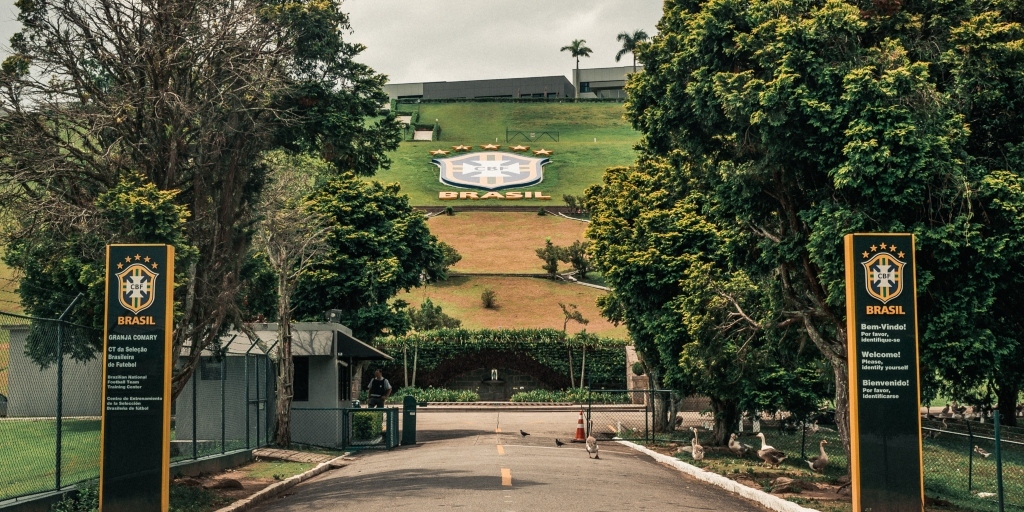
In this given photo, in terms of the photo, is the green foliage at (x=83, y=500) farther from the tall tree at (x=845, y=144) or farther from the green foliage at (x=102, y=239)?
the tall tree at (x=845, y=144)

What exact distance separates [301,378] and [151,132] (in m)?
13.6

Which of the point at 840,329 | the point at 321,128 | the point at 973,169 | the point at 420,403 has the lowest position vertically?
the point at 420,403

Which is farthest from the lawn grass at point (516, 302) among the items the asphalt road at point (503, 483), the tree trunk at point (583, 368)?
the asphalt road at point (503, 483)

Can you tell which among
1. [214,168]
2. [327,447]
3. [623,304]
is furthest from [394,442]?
[214,168]

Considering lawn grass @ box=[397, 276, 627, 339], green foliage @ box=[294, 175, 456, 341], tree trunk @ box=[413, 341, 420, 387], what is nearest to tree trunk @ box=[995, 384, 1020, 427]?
green foliage @ box=[294, 175, 456, 341]

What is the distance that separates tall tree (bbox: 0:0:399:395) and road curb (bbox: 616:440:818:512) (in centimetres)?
945

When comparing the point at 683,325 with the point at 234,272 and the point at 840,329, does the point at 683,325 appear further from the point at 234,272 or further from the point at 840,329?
the point at 234,272

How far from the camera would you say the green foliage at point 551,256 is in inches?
3140

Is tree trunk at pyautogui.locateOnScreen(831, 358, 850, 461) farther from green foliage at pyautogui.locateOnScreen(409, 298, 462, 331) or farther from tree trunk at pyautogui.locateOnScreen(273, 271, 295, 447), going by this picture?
green foliage at pyautogui.locateOnScreen(409, 298, 462, 331)

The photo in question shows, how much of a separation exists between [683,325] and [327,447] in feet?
33.9

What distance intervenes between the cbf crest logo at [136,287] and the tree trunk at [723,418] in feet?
57.5

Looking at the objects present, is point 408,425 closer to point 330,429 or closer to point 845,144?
point 330,429

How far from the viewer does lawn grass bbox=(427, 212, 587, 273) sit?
280ft

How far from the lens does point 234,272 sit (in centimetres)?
1864
